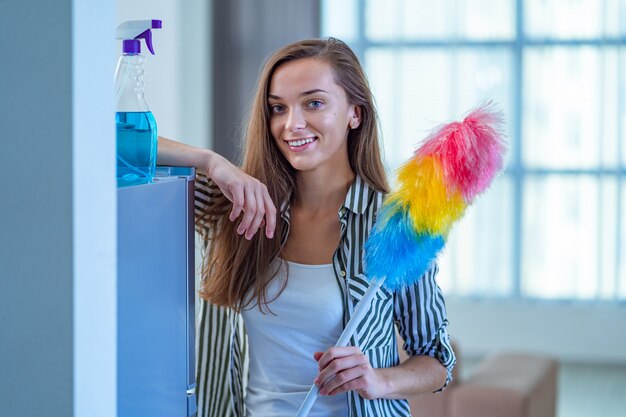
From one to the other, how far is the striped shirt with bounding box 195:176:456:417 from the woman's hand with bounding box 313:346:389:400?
0.22ft

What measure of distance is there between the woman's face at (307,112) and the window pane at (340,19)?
450 centimetres

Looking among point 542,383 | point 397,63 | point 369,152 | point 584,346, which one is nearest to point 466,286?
point 584,346

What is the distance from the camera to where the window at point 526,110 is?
6.07 m

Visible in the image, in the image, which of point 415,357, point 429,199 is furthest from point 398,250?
point 415,357

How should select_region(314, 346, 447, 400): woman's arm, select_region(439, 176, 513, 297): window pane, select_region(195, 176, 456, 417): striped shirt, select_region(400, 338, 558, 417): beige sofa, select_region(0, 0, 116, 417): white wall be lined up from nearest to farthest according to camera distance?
select_region(0, 0, 116, 417): white wall, select_region(314, 346, 447, 400): woman's arm, select_region(195, 176, 456, 417): striped shirt, select_region(400, 338, 558, 417): beige sofa, select_region(439, 176, 513, 297): window pane

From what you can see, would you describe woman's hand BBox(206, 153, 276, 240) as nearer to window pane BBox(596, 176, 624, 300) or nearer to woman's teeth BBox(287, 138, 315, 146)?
woman's teeth BBox(287, 138, 315, 146)

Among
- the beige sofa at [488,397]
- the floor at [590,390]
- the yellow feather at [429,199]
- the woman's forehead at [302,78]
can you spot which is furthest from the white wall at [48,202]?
the floor at [590,390]

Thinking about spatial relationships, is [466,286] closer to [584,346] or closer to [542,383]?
[584,346]

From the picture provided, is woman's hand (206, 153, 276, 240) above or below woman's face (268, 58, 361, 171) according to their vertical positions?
below

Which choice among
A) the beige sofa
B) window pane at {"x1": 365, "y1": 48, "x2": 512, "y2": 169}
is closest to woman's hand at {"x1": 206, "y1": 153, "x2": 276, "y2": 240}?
the beige sofa

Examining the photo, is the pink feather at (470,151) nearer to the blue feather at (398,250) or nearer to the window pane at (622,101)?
the blue feather at (398,250)

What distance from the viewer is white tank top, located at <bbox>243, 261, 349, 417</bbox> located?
187 cm

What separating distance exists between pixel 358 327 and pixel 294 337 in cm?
14

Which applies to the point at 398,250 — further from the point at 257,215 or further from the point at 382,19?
the point at 382,19
